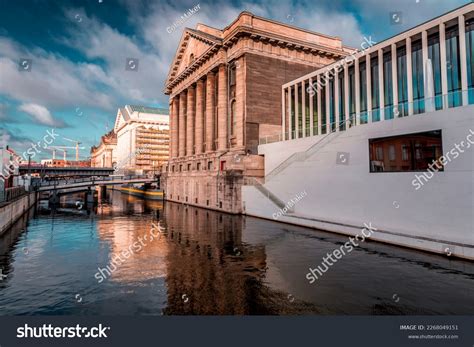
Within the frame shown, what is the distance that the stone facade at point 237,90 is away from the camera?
43062 millimetres

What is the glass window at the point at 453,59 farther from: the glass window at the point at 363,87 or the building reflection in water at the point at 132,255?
the building reflection in water at the point at 132,255

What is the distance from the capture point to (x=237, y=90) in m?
44.5

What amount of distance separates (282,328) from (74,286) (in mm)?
9228

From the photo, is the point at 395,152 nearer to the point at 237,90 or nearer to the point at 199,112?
the point at 237,90

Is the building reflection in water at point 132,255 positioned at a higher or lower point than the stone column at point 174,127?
lower

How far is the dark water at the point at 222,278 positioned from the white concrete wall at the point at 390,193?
1.77 m

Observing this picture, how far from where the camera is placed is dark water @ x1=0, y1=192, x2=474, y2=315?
413 inches

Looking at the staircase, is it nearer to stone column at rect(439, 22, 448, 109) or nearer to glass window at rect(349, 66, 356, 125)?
stone column at rect(439, 22, 448, 109)

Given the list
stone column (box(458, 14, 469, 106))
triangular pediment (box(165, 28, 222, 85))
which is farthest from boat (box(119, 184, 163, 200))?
stone column (box(458, 14, 469, 106))

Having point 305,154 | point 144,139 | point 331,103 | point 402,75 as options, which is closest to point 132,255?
point 305,154

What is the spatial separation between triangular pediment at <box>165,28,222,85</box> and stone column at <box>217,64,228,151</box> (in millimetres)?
4961

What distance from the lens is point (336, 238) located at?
22.8m

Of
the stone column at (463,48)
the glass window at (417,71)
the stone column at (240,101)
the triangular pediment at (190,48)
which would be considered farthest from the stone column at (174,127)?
the stone column at (463,48)

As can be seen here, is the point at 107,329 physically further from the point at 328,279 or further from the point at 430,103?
the point at 430,103
